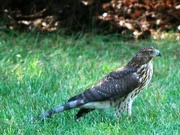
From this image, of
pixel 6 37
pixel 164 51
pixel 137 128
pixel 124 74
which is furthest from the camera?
pixel 6 37

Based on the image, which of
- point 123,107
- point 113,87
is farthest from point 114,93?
point 123,107

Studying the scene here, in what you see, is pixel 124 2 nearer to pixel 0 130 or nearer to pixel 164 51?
pixel 164 51

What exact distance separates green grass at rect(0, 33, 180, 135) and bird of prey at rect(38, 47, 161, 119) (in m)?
0.14

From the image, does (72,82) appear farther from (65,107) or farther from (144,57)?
(65,107)

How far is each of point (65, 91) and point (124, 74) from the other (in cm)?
126

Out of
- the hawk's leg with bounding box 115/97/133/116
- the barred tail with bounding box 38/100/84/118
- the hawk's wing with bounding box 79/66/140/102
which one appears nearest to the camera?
the barred tail with bounding box 38/100/84/118

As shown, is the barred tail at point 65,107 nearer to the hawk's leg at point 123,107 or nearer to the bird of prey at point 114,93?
the bird of prey at point 114,93

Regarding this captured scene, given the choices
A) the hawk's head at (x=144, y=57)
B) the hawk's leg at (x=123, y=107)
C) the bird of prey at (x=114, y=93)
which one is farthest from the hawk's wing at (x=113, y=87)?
the hawk's head at (x=144, y=57)

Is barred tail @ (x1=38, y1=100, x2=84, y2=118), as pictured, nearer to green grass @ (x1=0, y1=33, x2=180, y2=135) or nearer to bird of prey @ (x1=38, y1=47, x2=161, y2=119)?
bird of prey @ (x1=38, y1=47, x2=161, y2=119)

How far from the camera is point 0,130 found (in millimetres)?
6070

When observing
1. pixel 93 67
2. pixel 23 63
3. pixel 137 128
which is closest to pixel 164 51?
pixel 93 67

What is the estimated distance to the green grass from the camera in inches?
240

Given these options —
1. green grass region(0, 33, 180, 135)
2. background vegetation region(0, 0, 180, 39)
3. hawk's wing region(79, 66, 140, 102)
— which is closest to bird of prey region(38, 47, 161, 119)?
hawk's wing region(79, 66, 140, 102)

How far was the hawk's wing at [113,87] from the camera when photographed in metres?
6.38
